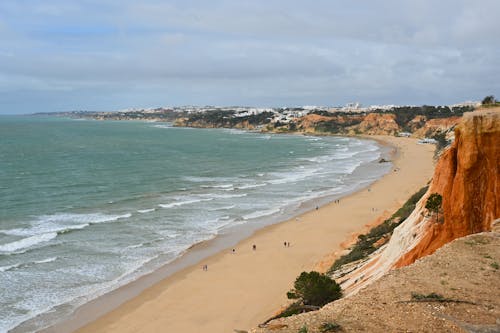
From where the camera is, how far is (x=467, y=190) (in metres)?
13.8

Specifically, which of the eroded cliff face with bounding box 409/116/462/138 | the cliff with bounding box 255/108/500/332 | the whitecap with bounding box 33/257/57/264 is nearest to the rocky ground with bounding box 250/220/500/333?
the cliff with bounding box 255/108/500/332

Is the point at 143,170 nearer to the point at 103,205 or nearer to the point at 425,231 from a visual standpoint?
the point at 103,205

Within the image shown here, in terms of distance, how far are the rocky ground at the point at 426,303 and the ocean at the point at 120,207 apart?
48.6 feet

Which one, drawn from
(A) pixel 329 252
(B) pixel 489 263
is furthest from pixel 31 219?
(B) pixel 489 263

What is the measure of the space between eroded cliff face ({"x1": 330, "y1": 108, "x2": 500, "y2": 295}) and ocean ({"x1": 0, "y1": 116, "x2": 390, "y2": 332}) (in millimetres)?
13826

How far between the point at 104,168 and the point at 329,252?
40898 millimetres

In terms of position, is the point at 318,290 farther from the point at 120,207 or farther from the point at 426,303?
the point at 120,207

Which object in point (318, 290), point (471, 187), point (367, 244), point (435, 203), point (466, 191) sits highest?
point (471, 187)

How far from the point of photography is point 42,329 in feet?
59.8

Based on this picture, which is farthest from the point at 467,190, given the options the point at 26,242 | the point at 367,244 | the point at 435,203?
the point at 26,242

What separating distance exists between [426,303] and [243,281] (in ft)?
52.7

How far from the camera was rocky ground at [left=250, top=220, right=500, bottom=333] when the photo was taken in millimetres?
7352

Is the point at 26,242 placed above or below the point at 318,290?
below

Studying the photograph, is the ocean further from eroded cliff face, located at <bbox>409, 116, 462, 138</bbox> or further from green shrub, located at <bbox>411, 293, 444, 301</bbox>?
eroded cliff face, located at <bbox>409, 116, 462, 138</bbox>
